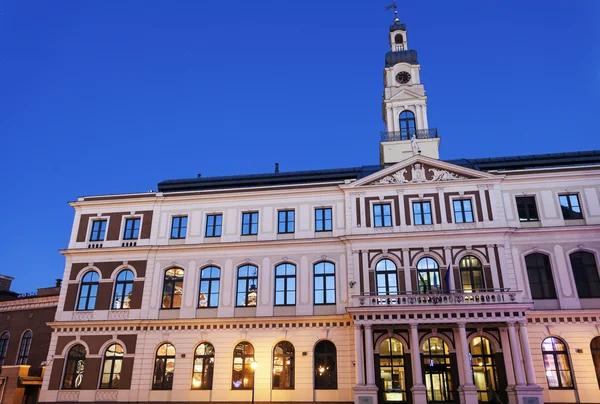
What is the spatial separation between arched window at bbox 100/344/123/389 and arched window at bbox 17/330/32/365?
42.4 ft

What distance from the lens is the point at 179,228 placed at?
38000 mm

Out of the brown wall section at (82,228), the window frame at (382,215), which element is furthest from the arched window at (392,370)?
the brown wall section at (82,228)

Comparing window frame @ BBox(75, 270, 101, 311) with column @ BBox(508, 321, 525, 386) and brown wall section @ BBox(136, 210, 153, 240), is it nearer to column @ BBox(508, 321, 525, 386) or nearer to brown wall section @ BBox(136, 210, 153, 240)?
brown wall section @ BBox(136, 210, 153, 240)

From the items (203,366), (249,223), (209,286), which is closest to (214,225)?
(249,223)

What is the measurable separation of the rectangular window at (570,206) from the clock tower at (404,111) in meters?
10.8

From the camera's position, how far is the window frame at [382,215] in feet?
114

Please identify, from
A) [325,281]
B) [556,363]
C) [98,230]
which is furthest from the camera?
[98,230]

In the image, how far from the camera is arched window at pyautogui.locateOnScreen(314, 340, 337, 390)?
31656mm

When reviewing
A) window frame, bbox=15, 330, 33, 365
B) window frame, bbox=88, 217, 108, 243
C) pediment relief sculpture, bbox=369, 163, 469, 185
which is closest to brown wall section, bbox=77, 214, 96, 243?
window frame, bbox=88, 217, 108, 243

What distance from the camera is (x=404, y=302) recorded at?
31594mm

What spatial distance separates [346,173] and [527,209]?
45.3ft

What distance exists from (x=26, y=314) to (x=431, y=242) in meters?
36.8

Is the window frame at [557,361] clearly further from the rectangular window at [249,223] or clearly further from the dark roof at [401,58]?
the dark roof at [401,58]

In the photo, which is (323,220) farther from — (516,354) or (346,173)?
(516,354)
